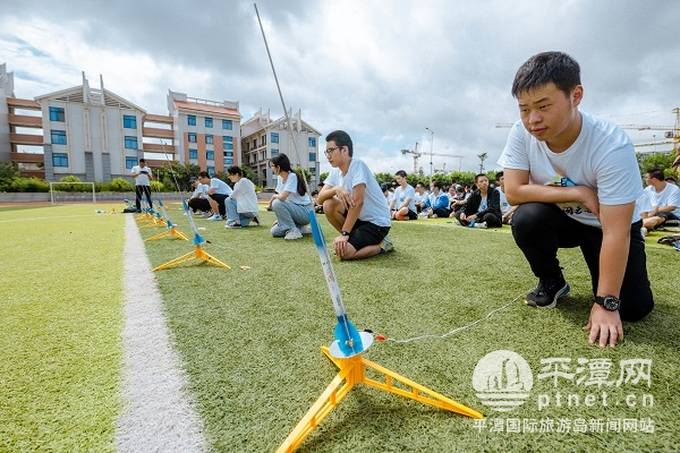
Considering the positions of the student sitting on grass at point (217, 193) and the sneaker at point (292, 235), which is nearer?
the sneaker at point (292, 235)

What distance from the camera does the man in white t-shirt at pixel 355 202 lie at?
328 cm

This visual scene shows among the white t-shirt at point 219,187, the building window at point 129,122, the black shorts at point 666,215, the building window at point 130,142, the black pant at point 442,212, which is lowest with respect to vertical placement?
the black pant at point 442,212

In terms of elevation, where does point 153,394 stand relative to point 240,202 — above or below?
below

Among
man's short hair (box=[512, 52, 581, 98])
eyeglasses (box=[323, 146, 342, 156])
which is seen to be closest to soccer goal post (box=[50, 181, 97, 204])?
eyeglasses (box=[323, 146, 342, 156])

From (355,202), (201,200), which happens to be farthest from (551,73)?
(201,200)

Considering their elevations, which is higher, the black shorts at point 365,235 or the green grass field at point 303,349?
the black shorts at point 365,235

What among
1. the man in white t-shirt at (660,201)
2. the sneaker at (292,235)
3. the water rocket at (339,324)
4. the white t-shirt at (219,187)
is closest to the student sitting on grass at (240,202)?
the white t-shirt at (219,187)

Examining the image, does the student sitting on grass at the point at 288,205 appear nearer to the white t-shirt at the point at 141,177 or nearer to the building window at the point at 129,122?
the white t-shirt at the point at 141,177

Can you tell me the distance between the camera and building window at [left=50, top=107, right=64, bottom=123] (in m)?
31.5

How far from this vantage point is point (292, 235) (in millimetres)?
4938

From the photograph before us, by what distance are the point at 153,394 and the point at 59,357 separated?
58 centimetres

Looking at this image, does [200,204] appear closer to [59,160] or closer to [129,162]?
[129,162]

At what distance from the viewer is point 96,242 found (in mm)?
4695

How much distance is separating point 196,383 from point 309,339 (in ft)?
1.67
